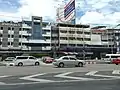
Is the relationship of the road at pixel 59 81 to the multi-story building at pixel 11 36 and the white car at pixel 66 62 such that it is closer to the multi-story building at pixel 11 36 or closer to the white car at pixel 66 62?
the white car at pixel 66 62

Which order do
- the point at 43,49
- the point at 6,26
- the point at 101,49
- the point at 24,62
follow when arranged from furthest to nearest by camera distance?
the point at 101,49 → the point at 43,49 → the point at 6,26 → the point at 24,62

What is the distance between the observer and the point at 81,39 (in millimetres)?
106000

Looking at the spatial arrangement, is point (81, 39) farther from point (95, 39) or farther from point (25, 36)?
point (25, 36)

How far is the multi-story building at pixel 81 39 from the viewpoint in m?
102

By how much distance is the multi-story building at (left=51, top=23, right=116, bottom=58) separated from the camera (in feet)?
334

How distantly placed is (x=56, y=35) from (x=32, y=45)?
32.9 ft

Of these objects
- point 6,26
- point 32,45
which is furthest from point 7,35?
point 32,45

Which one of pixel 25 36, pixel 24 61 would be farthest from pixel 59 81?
pixel 25 36

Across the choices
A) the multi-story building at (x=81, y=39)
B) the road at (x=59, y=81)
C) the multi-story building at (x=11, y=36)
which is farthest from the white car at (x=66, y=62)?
the multi-story building at (x=81, y=39)

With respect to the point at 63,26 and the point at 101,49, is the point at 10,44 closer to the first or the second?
the point at 63,26

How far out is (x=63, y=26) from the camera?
342ft

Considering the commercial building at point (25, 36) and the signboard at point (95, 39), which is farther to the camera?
the signboard at point (95, 39)

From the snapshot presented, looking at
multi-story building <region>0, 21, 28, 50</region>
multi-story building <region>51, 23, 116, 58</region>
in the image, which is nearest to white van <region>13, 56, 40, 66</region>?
multi-story building <region>0, 21, 28, 50</region>

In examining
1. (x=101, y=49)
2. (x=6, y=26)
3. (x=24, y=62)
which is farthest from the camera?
(x=101, y=49)
